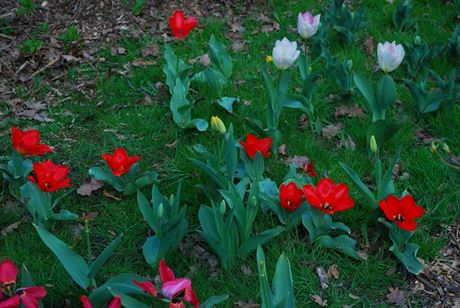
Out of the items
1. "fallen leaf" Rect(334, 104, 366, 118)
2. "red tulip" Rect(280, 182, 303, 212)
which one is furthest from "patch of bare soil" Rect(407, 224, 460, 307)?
"fallen leaf" Rect(334, 104, 366, 118)

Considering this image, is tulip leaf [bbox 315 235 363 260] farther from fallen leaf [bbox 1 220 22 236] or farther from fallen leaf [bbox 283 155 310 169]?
fallen leaf [bbox 1 220 22 236]

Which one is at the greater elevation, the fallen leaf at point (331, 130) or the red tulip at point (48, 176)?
the red tulip at point (48, 176)

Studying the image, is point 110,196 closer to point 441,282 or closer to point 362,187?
point 362,187

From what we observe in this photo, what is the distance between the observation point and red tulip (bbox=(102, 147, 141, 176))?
2.73 m

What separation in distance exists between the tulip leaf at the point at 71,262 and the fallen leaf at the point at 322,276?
3.12 feet

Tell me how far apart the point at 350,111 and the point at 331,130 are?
224 mm

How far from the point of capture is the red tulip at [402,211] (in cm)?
248

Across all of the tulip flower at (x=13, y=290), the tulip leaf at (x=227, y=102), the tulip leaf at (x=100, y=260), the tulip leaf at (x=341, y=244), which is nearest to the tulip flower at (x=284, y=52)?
the tulip leaf at (x=227, y=102)

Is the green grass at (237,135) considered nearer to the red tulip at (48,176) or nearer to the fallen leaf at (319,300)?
the fallen leaf at (319,300)

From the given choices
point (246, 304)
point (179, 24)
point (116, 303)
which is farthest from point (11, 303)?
point (179, 24)

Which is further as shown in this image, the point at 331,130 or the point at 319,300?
the point at 331,130

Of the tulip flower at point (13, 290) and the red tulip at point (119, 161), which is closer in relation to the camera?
the tulip flower at point (13, 290)

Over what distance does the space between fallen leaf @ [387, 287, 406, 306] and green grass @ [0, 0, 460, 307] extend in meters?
0.03

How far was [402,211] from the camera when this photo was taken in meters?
2.52
